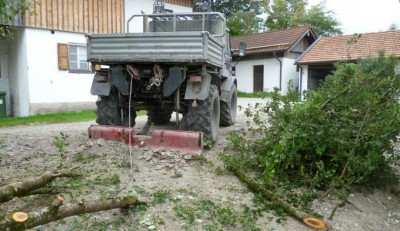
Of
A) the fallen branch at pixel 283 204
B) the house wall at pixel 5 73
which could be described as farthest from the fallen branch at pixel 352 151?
the house wall at pixel 5 73

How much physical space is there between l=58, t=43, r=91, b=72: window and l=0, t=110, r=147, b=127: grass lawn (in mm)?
1710

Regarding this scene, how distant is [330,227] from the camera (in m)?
4.07

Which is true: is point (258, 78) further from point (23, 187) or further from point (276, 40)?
point (23, 187)

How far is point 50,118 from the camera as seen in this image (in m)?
11.7

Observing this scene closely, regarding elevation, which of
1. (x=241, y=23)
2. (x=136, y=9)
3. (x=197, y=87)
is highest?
(x=241, y=23)

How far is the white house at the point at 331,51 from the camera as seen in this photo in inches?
773

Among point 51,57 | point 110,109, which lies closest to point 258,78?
point 51,57

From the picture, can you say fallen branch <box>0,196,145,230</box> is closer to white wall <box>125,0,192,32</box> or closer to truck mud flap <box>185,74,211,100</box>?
truck mud flap <box>185,74,211,100</box>

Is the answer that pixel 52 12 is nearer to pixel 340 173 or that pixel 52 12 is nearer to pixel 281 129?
pixel 281 129

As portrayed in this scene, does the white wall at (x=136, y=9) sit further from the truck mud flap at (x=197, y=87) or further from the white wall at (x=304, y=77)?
the white wall at (x=304, y=77)

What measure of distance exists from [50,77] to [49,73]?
0.45ft

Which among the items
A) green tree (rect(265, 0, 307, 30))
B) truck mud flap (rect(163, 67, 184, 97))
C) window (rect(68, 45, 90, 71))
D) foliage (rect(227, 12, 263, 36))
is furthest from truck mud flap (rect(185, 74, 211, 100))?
green tree (rect(265, 0, 307, 30))

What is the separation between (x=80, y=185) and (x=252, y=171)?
7.80ft

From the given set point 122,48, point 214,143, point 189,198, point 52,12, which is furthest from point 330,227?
point 52,12
